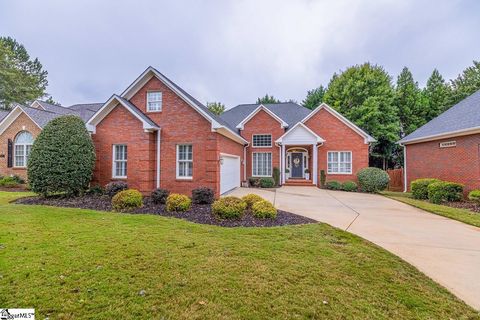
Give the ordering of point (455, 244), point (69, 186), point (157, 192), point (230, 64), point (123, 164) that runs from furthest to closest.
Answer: point (230, 64) < point (123, 164) < point (69, 186) < point (157, 192) < point (455, 244)

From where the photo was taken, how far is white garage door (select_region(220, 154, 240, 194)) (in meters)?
13.1

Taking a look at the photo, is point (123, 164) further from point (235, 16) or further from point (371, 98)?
point (371, 98)

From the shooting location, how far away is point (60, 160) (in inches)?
413

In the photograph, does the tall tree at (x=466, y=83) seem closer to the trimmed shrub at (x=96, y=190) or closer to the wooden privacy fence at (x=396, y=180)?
the wooden privacy fence at (x=396, y=180)

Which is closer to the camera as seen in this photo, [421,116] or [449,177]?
[449,177]

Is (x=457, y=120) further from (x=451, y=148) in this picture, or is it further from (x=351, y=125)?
(x=351, y=125)

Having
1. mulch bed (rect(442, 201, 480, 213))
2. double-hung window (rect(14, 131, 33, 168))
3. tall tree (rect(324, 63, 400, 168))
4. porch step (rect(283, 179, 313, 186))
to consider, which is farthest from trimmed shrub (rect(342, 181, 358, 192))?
double-hung window (rect(14, 131, 33, 168))

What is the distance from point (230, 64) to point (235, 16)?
23.1ft

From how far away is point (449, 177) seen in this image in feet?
43.1

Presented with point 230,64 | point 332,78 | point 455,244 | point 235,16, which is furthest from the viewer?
point 332,78

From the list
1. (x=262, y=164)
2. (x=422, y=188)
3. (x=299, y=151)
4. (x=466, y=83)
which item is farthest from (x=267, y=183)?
(x=466, y=83)

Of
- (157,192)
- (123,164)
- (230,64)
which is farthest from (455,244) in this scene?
(230,64)

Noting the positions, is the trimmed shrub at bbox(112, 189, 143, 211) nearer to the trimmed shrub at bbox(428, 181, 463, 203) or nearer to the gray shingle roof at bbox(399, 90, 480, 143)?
the trimmed shrub at bbox(428, 181, 463, 203)

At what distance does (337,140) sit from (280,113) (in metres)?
6.23
